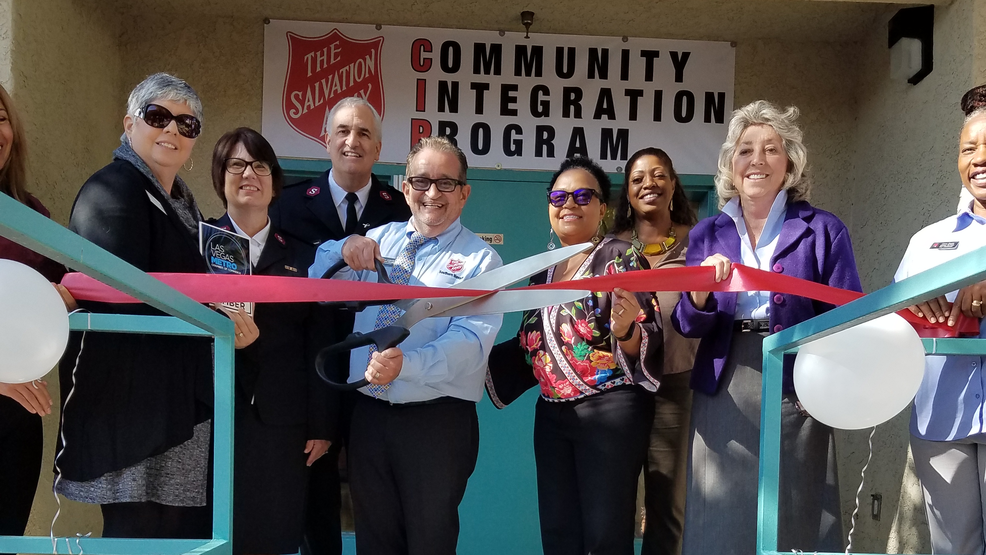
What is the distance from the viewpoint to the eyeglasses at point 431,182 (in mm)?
3148

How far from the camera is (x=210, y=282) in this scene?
2586 millimetres

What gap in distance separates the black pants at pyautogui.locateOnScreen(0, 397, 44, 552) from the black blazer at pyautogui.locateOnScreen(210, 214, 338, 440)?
0.67 metres

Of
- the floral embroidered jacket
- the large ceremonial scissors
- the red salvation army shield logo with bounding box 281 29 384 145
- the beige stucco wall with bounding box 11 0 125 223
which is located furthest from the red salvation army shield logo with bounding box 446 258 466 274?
the red salvation army shield logo with bounding box 281 29 384 145

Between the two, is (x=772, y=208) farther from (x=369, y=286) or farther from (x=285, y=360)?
(x=285, y=360)

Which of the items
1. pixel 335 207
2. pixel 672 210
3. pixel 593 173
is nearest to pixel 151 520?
pixel 335 207

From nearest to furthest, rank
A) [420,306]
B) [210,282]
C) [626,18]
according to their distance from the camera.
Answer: [210,282]
[420,306]
[626,18]

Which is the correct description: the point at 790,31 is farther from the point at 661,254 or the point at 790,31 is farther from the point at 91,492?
the point at 91,492

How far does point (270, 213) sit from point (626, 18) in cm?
255

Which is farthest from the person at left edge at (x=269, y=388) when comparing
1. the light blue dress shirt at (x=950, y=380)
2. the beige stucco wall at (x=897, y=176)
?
the beige stucco wall at (x=897, y=176)

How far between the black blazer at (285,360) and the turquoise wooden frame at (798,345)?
1.57 meters

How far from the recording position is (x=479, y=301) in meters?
2.83

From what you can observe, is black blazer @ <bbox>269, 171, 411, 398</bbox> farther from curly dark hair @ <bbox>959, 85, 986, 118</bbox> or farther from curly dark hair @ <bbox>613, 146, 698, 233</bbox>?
curly dark hair @ <bbox>959, 85, 986, 118</bbox>

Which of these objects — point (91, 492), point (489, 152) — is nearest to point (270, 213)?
point (91, 492)

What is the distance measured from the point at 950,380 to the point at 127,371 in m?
2.57
